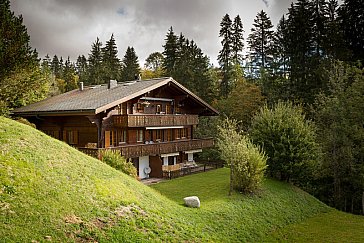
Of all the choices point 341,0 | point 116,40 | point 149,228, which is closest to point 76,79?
point 116,40

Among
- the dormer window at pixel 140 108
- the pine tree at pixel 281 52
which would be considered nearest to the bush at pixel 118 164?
the dormer window at pixel 140 108

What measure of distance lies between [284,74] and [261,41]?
827 centimetres

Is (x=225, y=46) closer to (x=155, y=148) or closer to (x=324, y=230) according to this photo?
(x=155, y=148)

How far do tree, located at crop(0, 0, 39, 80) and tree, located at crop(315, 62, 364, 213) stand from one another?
927 inches

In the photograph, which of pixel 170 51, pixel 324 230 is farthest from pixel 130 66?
pixel 324 230

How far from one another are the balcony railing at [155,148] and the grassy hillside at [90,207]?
600cm

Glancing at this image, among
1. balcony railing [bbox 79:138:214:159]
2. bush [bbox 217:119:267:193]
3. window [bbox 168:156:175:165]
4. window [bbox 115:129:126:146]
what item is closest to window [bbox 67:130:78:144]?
window [bbox 115:129:126:146]

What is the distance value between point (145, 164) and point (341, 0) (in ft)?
100

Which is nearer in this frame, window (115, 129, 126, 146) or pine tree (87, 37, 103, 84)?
window (115, 129, 126, 146)

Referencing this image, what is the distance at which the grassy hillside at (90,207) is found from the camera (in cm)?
997

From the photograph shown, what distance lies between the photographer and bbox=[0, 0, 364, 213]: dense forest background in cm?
2416

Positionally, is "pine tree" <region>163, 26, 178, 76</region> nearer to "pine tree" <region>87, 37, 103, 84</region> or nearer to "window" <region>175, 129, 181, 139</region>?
"pine tree" <region>87, 37, 103, 84</region>

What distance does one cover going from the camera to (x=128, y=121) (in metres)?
24.6

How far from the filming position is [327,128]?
2692 centimetres
